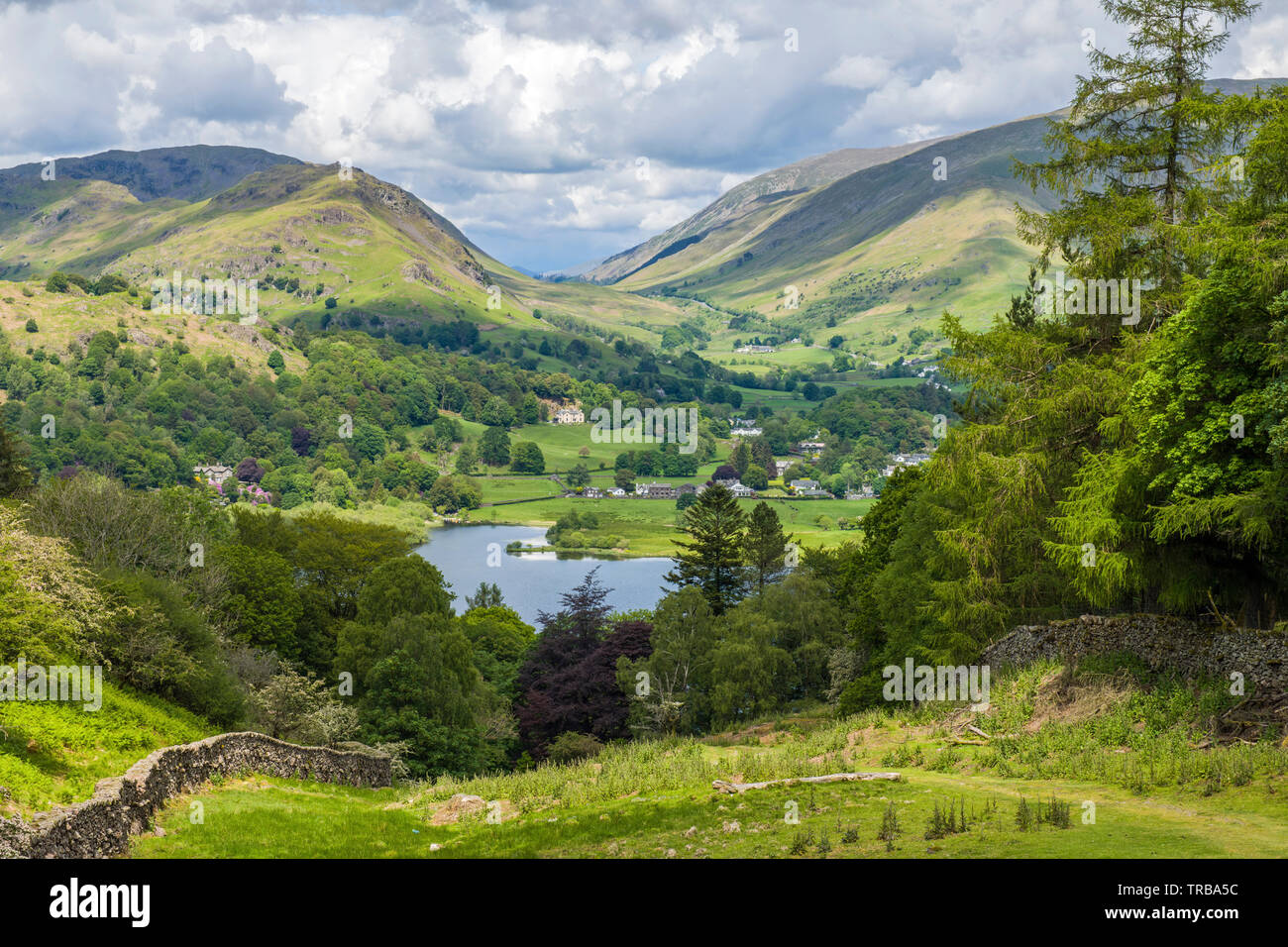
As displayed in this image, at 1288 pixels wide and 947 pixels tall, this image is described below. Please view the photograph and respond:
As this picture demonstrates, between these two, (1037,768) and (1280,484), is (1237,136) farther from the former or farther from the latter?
(1037,768)

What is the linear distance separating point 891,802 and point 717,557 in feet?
192

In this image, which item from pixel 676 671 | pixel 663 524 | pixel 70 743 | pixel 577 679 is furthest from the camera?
pixel 663 524

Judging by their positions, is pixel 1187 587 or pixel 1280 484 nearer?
pixel 1280 484

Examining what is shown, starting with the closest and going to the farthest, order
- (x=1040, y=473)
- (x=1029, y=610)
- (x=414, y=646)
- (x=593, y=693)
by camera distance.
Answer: (x=1040, y=473)
(x=1029, y=610)
(x=414, y=646)
(x=593, y=693)

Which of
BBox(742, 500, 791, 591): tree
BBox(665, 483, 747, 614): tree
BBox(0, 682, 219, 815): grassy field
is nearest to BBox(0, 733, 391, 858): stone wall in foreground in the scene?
BBox(0, 682, 219, 815): grassy field

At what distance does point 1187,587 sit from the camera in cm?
2044

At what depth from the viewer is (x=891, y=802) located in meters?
14.8

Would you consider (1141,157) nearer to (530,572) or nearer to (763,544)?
(763,544)

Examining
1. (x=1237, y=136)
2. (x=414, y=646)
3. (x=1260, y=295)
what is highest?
(x=1237, y=136)

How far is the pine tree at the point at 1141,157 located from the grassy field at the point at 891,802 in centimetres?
1191

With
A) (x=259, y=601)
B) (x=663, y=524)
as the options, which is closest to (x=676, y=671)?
(x=259, y=601)

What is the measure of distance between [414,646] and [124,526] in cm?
1493

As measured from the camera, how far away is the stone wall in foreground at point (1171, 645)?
17016mm
